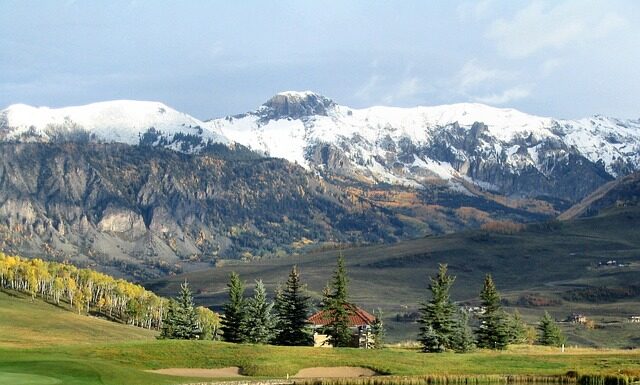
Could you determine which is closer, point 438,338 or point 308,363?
point 308,363

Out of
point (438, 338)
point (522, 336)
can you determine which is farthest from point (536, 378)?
point (522, 336)

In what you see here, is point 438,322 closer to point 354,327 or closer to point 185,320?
point 354,327

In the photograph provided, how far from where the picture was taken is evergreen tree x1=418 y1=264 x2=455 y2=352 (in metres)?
111

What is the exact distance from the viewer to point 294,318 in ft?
378

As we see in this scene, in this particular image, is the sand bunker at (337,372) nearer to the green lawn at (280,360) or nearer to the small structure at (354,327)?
the green lawn at (280,360)

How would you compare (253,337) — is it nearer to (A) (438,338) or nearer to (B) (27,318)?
(A) (438,338)

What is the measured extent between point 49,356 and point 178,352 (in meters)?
12.3

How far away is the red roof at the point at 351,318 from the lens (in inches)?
4579

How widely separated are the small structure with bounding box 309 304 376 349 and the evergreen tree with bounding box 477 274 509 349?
1404 centimetres

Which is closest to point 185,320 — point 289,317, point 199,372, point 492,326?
point 289,317

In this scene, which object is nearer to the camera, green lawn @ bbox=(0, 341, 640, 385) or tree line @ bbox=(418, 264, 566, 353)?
green lawn @ bbox=(0, 341, 640, 385)

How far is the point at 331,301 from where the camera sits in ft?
375

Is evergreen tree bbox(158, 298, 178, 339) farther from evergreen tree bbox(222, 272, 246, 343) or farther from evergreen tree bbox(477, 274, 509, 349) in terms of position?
evergreen tree bbox(477, 274, 509, 349)

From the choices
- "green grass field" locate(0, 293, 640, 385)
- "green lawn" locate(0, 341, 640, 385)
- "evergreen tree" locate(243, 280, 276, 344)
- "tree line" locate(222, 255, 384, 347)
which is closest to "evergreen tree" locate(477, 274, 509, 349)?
"green grass field" locate(0, 293, 640, 385)
